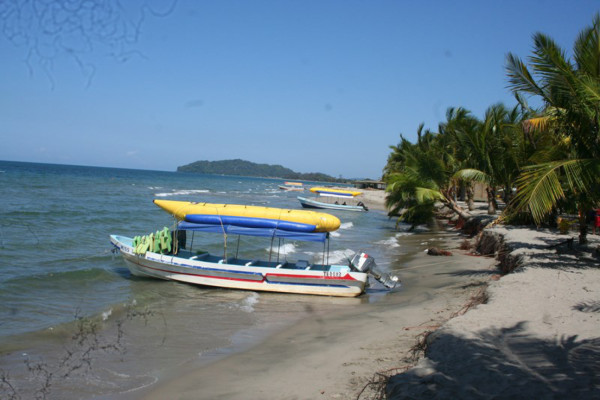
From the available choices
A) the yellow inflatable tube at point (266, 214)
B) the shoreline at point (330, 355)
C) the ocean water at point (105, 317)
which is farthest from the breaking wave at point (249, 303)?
the yellow inflatable tube at point (266, 214)

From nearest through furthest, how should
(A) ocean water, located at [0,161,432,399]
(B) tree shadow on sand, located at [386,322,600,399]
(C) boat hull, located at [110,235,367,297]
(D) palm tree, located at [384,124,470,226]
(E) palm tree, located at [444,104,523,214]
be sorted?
(B) tree shadow on sand, located at [386,322,600,399]
(A) ocean water, located at [0,161,432,399]
(C) boat hull, located at [110,235,367,297]
(E) palm tree, located at [444,104,523,214]
(D) palm tree, located at [384,124,470,226]

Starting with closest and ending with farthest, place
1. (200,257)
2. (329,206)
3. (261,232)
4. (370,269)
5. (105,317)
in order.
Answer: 1. (105,317)
2. (370,269)
3. (261,232)
4. (200,257)
5. (329,206)

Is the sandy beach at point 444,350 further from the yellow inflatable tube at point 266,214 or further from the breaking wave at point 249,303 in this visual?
the yellow inflatable tube at point 266,214

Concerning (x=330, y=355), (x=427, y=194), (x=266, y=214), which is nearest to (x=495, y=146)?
(x=427, y=194)

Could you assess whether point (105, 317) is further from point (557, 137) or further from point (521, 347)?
point (557, 137)

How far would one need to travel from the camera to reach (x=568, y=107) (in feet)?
33.5

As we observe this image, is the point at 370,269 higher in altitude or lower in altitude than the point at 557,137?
lower

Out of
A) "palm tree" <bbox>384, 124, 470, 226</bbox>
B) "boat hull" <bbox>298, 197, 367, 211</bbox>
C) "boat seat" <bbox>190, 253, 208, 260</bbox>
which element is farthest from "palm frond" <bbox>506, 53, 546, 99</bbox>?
"boat hull" <bbox>298, 197, 367, 211</bbox>

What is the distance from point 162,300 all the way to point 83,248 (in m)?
8.27

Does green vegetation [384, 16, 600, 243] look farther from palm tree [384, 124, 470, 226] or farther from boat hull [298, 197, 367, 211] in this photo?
boat hull [298, 197, 367, 211]

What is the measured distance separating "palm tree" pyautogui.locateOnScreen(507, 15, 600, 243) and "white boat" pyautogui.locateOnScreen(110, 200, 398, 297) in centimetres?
485

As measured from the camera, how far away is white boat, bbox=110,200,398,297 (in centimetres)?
1252

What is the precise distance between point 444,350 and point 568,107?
721cm

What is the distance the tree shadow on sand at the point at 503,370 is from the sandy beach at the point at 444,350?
0.01 metres
